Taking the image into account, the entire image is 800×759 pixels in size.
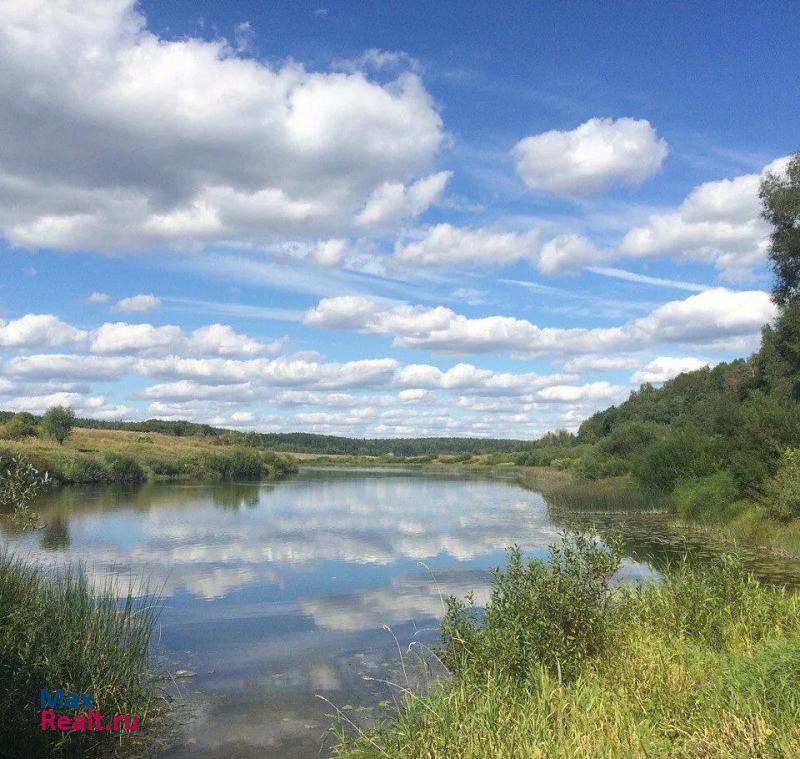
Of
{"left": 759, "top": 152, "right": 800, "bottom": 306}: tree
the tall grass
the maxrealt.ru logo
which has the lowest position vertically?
the tall grass

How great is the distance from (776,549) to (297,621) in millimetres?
14994

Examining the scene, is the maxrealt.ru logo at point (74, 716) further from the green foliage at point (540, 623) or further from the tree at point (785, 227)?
the tree at point (785, 227)

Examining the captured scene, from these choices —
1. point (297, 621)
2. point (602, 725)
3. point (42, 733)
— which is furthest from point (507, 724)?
point (297, 621)

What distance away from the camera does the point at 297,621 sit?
15.4m

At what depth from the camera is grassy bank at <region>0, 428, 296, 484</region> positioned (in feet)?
188

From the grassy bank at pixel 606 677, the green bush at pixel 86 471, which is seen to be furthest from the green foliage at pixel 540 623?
the green bush at pixel 86 471

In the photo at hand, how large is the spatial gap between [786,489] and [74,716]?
67.4ft

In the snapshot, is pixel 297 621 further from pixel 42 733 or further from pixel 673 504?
pixel 673 504

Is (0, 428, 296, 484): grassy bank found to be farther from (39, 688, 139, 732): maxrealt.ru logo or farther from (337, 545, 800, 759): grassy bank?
(337, 545, 800, 759): grassy bank

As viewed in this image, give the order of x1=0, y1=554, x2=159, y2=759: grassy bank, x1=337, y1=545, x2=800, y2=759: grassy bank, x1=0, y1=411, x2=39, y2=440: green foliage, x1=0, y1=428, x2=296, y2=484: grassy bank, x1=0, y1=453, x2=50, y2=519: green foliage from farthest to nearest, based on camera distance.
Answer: x1=0, y1=411, x2=39, y2=440: green foliage → x1=0, y1=428, x2=296, y2=484: grassy bank → x1=0, y1=453, x2=50, y2=519: green foliage → x1=0, y1=554, x2=159, y2=759: grassy bank → x1=337, y1=545, x2=800, y2=759: grassy bank

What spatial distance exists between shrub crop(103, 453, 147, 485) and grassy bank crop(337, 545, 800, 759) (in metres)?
56.6

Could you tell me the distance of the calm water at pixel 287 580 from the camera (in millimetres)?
10258

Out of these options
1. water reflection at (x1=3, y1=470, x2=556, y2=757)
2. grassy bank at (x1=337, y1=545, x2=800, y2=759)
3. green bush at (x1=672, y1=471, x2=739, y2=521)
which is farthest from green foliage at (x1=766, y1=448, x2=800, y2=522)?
grassy bank at (x1=337, y1=545, x2=800, y2=759)

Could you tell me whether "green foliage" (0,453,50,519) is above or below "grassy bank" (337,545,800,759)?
above
